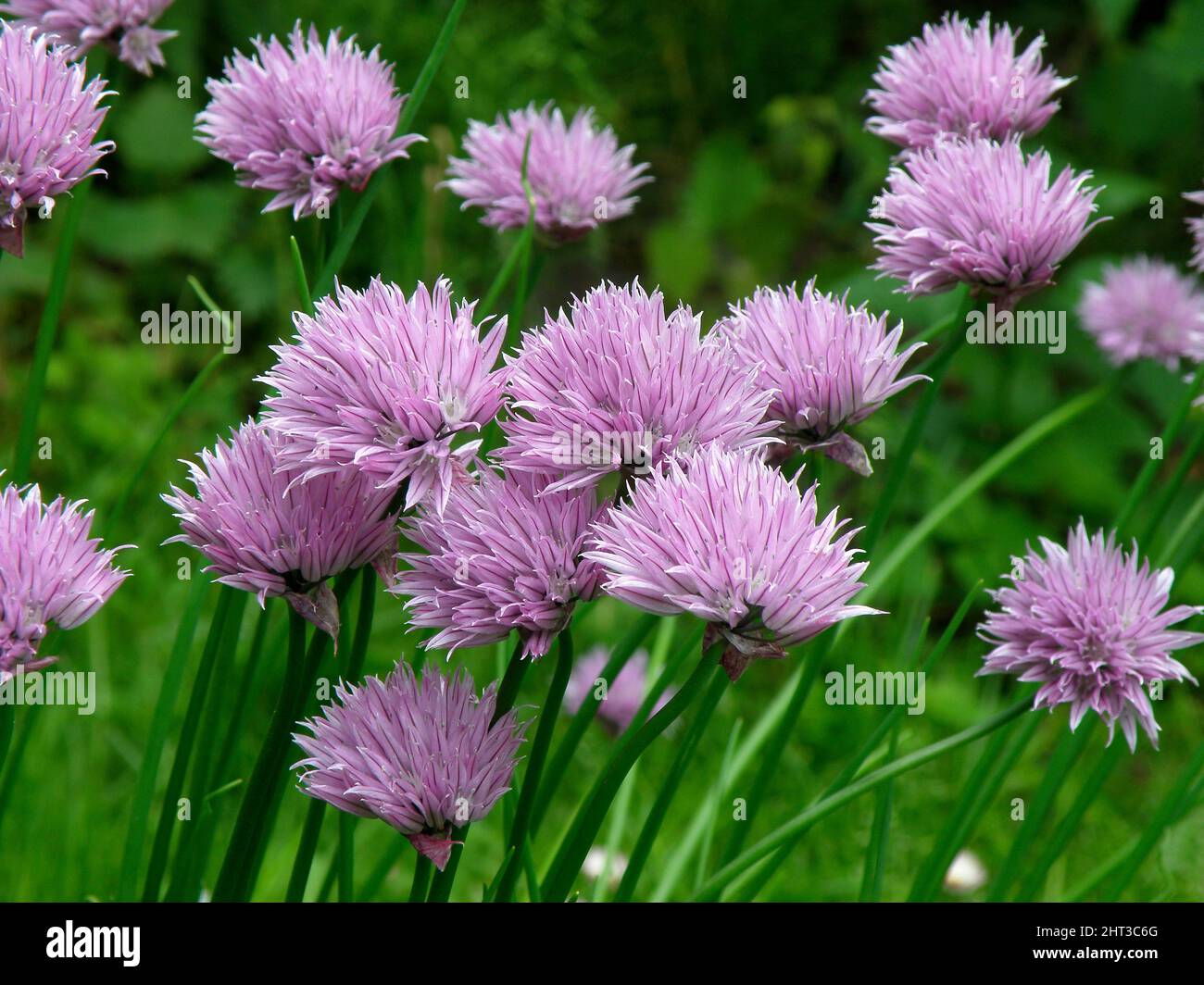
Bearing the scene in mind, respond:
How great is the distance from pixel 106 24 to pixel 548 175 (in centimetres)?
37

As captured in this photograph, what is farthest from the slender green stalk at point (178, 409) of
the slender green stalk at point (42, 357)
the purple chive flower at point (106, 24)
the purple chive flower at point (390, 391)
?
the purple chive flower at point (390, 391)

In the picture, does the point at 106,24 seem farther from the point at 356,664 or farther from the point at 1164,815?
the point at 1164,815

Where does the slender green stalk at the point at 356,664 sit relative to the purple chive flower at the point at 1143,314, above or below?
below

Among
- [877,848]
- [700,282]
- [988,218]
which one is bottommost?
[877,848]

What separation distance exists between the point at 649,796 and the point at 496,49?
1.85 m

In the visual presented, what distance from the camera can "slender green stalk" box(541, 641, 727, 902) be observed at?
0.68 metres

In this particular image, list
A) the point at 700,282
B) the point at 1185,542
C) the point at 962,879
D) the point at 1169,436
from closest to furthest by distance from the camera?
the point at 1169,436
the point at 1185,542
the point at 962,879
the point at 700,282

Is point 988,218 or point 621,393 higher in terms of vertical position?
point 988,218

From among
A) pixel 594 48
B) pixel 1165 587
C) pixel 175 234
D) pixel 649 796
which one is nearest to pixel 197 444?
pixel 175 234

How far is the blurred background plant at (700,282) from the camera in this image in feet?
6.67

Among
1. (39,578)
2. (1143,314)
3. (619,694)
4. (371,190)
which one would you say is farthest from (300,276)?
(1143,314)

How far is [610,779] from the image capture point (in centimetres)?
75

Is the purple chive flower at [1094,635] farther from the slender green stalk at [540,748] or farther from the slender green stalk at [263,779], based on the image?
the slender green stalk at [263,779]

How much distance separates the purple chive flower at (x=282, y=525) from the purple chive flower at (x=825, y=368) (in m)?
0.24
